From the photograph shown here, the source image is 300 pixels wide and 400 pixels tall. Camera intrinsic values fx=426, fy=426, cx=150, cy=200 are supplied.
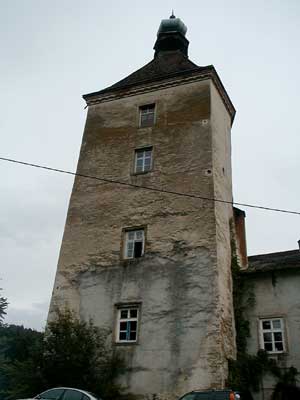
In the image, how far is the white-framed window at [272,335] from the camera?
16.0m

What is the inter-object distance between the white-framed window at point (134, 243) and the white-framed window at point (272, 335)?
18.3 ft

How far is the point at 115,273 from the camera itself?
17.3 m

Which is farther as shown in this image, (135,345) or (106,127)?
(106,127)

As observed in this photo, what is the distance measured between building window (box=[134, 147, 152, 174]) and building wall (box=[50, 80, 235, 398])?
0.97 feet

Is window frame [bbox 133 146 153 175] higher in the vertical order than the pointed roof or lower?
lower

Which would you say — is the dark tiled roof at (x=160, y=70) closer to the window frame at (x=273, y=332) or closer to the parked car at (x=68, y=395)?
the window frame at (x=273, y=332)

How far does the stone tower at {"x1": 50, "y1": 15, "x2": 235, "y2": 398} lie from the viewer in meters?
15.0

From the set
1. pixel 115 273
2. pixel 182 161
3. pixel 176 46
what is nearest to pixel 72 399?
pixel 115 273

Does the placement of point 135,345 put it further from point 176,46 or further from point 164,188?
point 176,46

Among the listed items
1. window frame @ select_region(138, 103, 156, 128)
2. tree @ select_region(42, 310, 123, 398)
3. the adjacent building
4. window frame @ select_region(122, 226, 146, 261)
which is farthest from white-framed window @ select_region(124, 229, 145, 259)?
window frame @ select_region(138, 103, 156, 128)

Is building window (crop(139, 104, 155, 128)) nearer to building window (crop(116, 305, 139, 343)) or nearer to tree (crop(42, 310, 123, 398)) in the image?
building window (crop(116, 305, 139, 343))

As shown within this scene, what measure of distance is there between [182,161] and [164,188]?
154 centimetres

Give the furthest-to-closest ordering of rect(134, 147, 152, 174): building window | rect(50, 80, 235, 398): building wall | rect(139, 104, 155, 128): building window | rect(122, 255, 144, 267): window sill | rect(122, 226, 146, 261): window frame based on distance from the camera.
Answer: rect(139, 104, 155, 128): building window < rect(134, 147, 152, 174): building window < rect(122, 226, 146, 261): window frame < rect(122, 255, 144, 267): window sill < rect(50, 80, 235, 398): building wall

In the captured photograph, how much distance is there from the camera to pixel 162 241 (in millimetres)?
17266
